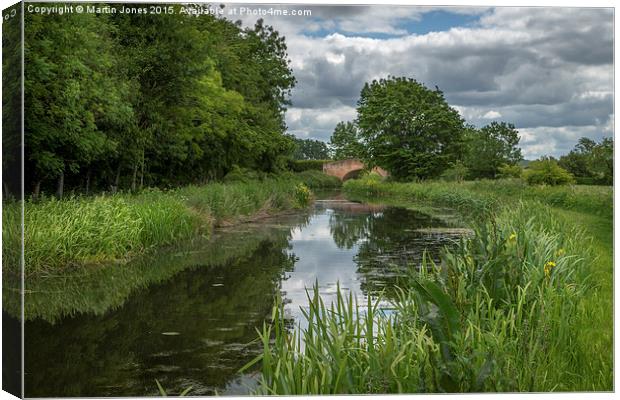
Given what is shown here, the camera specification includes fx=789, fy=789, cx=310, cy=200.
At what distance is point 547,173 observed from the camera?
7168 millimetres

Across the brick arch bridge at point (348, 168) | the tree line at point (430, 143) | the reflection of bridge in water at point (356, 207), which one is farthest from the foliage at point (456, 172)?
the reflection of bridge in water at point (356, 207)

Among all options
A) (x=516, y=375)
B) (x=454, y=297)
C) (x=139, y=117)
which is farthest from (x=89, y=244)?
(x=516, y=375)

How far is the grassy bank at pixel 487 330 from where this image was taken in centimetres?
482

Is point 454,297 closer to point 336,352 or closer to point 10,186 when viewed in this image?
point 336,352

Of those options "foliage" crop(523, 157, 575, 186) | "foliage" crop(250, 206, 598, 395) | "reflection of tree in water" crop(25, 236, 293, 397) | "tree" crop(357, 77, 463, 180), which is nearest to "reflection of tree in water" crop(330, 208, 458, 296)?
"tree" crop(357, 77, 463, 180)

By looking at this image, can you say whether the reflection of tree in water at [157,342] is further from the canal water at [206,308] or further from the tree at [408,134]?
the tree at [408,134]

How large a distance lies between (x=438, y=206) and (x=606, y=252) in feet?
17.6

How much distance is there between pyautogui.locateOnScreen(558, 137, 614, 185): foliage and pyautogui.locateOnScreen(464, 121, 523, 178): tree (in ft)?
1.85

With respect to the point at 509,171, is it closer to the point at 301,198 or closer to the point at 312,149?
the point at 312,149

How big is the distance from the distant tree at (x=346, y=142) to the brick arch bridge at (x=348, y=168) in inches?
6.1

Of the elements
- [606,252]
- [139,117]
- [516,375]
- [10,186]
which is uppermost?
[139,117]

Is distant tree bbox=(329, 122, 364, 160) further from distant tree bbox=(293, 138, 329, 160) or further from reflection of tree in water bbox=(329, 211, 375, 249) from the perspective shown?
reflection of tree in water bbox=(329, 211, 375, 249)

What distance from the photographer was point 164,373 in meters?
6.33

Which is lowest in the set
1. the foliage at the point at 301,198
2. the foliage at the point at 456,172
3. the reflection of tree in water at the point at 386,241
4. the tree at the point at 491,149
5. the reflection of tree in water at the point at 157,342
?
the reflection of tree in water at the point at 157,342
